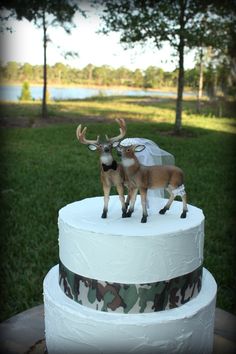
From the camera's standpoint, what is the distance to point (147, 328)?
205cm

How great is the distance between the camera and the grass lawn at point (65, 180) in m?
4.20

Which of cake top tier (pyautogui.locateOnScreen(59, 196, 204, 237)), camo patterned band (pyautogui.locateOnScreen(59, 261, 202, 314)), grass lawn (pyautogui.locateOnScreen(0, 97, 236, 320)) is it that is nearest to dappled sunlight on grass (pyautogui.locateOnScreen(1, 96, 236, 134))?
grass lawn (pyautogui.locateOnScreen(0, 97, 236, 320))

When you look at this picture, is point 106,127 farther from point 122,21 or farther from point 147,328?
point 147,328

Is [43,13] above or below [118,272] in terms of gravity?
above

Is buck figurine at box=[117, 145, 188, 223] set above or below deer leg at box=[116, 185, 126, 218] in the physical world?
above

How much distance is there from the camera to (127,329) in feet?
6.69

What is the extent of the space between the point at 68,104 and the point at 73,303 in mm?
14730

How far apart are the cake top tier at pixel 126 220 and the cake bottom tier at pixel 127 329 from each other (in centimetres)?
42

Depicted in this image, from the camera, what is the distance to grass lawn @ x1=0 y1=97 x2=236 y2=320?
420 cm

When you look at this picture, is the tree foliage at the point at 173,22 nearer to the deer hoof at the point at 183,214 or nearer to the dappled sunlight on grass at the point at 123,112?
the dappled sunlight on grass at the point at 123,112

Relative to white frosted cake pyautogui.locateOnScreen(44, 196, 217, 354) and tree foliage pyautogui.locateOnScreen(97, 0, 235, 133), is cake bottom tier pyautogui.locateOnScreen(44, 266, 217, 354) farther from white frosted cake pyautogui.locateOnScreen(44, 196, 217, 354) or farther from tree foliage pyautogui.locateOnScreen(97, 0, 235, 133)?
tree foliage pyautogui.locateOnScreen(97, 0, 235, 133)

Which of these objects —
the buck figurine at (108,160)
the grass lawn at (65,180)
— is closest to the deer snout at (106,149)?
the buck figurine at (108,160)

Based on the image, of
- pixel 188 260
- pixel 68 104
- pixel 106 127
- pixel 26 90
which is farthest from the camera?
pixel 26 90

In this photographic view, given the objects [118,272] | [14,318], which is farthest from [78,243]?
[14,318]
